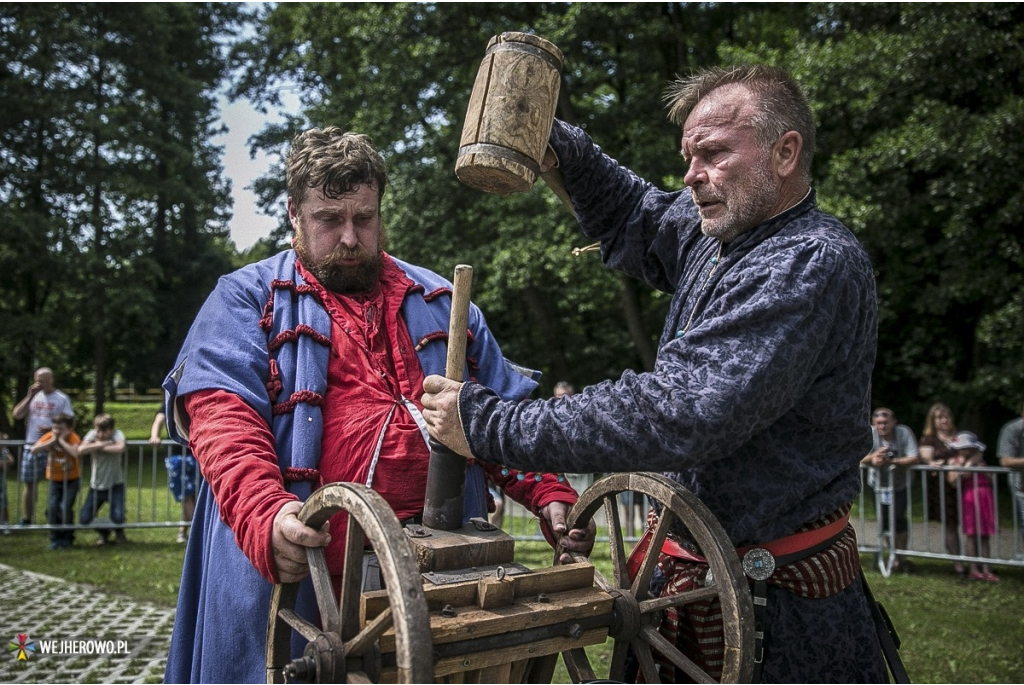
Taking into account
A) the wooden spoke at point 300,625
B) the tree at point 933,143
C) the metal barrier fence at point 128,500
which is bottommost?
the metal barrier fence at point 128,500

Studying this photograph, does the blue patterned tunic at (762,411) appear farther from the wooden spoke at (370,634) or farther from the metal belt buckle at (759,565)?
the wooden spoke at (370,634)

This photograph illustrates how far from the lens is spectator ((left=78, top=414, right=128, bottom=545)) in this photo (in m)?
9.28

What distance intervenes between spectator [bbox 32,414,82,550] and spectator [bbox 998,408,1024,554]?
373 inches

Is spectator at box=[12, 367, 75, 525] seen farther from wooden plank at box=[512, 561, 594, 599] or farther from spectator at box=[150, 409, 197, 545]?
wooden plank at box=[512, 561, 594, 599]

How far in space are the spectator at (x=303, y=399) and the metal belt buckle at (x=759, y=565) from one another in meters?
0.43

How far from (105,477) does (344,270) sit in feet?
26.1

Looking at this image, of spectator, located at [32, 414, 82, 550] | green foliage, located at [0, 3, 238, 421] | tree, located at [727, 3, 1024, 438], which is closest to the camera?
spectator, located at [32, 414, 82, 550]

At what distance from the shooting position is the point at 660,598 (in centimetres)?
217

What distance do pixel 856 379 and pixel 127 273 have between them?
20396 millimetres

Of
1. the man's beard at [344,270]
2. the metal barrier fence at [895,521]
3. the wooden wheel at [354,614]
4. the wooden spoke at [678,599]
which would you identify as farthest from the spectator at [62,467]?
the wooden spoke at [678,599]

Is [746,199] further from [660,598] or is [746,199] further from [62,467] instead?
[62,467]

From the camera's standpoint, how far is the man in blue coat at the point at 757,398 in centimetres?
182

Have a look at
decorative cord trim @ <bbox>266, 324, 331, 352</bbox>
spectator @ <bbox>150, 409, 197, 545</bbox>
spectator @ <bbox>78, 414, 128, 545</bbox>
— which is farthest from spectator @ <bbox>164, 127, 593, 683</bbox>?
spectator @ <bbox>78, 414, 128, 545</bbox>

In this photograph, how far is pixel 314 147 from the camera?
2.56m
